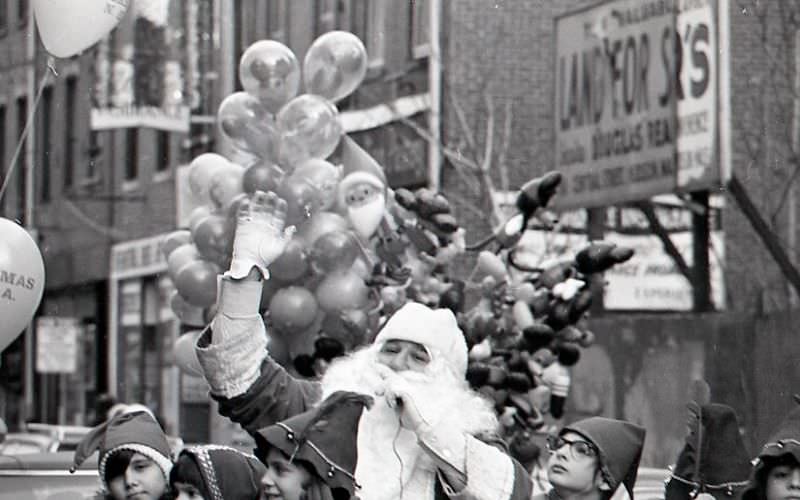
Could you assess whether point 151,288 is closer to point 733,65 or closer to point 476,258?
point 733,65

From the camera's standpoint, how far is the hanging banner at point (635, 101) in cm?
1514

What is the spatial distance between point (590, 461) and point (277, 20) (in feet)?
64.2

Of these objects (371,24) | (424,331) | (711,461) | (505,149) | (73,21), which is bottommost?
(711,461)

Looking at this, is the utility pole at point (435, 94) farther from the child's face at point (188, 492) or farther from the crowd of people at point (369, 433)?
the child's face at point (188, 492)

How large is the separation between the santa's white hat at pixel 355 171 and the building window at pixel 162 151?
65.7ft

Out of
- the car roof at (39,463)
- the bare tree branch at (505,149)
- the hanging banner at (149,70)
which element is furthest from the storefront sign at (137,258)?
the car roof at (39,463)

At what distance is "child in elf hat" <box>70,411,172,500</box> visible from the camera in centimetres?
Answer: 629

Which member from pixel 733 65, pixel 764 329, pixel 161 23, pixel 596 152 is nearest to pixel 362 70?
pixel 764 329

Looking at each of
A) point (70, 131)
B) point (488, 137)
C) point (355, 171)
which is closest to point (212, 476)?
point (355, 171)

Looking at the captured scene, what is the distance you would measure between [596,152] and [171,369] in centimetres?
1385

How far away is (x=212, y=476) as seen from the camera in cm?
579

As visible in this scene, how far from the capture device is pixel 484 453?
6.01 meters

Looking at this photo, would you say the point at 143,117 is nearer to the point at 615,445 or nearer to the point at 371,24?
the point at 371,24

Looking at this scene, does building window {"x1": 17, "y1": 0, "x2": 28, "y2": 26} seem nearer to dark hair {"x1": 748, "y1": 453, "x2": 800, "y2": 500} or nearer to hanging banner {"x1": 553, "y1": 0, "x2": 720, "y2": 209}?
hanging banner {"x1": 553, "y1": 0, "x2": 720, "y2": 209}
